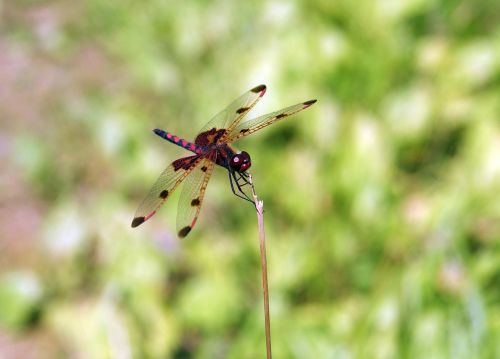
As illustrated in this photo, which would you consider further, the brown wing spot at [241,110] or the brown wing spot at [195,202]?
the brown wing spot at [241,110]

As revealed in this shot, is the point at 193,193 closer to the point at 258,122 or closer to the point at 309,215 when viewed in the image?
the point at 258,122

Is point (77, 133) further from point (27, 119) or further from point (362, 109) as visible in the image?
point (362, 109)

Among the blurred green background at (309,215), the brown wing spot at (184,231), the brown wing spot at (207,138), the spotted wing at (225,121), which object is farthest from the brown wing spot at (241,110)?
the blurred green background at (309,215)

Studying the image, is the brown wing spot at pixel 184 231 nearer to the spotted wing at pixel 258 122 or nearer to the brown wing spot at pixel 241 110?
the spotted wing at pixel 258 122

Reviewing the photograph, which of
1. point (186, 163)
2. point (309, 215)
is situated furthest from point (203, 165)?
point (309, 215)

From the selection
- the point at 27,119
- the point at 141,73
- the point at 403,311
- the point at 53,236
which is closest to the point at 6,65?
the point at 27,119

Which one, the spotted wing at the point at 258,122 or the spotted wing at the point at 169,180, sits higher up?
the spotted wing at the point at 258,122
